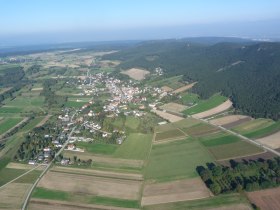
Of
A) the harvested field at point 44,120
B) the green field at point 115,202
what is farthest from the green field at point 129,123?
the green field at point 115,202

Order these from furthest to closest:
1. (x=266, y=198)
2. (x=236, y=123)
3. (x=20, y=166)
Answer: (x=236, y=123) → (x=20, y=166) → (x=266, y=198)

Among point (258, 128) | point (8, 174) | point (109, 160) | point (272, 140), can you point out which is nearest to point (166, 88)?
point (258, 128)

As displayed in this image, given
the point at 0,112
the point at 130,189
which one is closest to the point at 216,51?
the point at 0,112

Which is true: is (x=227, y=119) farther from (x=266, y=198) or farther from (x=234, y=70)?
(x=234, y=70)

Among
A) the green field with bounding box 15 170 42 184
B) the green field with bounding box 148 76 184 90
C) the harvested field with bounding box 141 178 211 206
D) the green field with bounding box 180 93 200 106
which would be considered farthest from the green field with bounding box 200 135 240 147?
the green field with bounding box 148 76 184 90

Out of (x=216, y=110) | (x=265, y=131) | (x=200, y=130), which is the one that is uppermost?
(x=265, y=131)

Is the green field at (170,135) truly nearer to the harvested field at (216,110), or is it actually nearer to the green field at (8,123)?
the harvested field at (216,110)
